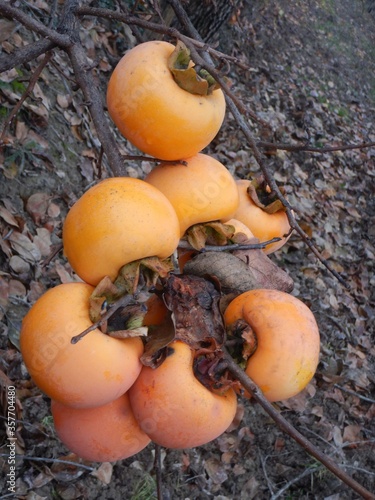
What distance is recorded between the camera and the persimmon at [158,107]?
1.16 m

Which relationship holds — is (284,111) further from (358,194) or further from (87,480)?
(87,480)

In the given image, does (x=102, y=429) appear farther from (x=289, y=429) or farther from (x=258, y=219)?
(x=258, y=219)

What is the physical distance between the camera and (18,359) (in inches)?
89.5

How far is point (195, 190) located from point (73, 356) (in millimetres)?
521

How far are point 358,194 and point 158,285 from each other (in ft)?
16.9

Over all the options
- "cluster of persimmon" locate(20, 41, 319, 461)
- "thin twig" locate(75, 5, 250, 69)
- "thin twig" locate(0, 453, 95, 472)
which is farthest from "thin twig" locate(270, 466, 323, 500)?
"thin twig" locate(75, 5, 250, 69)

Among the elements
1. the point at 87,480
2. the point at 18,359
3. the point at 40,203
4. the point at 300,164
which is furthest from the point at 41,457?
the point at 300,164

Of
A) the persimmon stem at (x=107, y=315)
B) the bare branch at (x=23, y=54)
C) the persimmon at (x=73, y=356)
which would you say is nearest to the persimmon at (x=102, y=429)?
the persimmon at (x=73, y=356)

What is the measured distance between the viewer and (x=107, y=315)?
0.94 m

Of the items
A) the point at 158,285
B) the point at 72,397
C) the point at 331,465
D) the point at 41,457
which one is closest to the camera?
the point at 331,465

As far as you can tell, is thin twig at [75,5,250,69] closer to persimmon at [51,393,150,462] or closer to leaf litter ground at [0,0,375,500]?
leaf litter ground at [0,0,375,500]

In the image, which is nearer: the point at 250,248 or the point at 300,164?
the point at 250,248

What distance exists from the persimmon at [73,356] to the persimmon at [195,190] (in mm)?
367

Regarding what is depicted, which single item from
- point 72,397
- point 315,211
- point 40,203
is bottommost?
point 315,211
